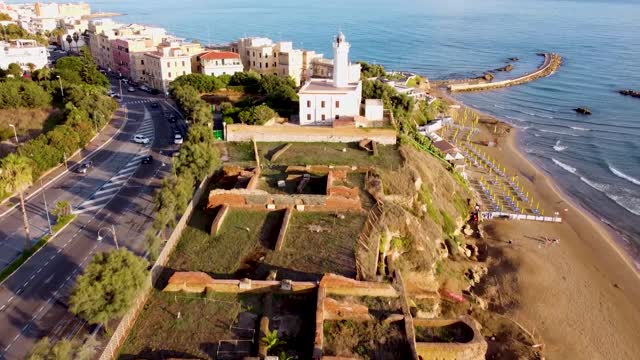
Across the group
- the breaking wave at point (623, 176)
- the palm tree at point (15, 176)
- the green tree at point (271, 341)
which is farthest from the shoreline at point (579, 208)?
the palm tree at point (15, 176)

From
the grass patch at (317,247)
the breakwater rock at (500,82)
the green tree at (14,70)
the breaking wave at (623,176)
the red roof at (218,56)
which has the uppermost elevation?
the red roof at (218,56)

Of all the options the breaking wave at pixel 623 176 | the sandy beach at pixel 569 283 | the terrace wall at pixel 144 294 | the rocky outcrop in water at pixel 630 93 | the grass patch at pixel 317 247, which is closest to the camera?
the terrace wall at pixel 144 294

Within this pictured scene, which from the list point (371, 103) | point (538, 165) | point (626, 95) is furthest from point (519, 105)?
point (371, 103)

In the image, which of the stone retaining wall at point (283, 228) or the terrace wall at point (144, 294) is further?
the stone retaining wall at point (283, 228)

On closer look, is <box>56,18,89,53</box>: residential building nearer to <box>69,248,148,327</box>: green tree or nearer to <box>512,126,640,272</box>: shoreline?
<box>512,126,640,272</box>: shoreline

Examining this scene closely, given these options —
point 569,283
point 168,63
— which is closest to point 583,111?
point 569,283

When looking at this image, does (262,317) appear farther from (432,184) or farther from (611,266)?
(611,266)

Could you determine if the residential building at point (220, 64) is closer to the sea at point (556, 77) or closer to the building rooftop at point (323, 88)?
the building rooftop at point (323, 88)
